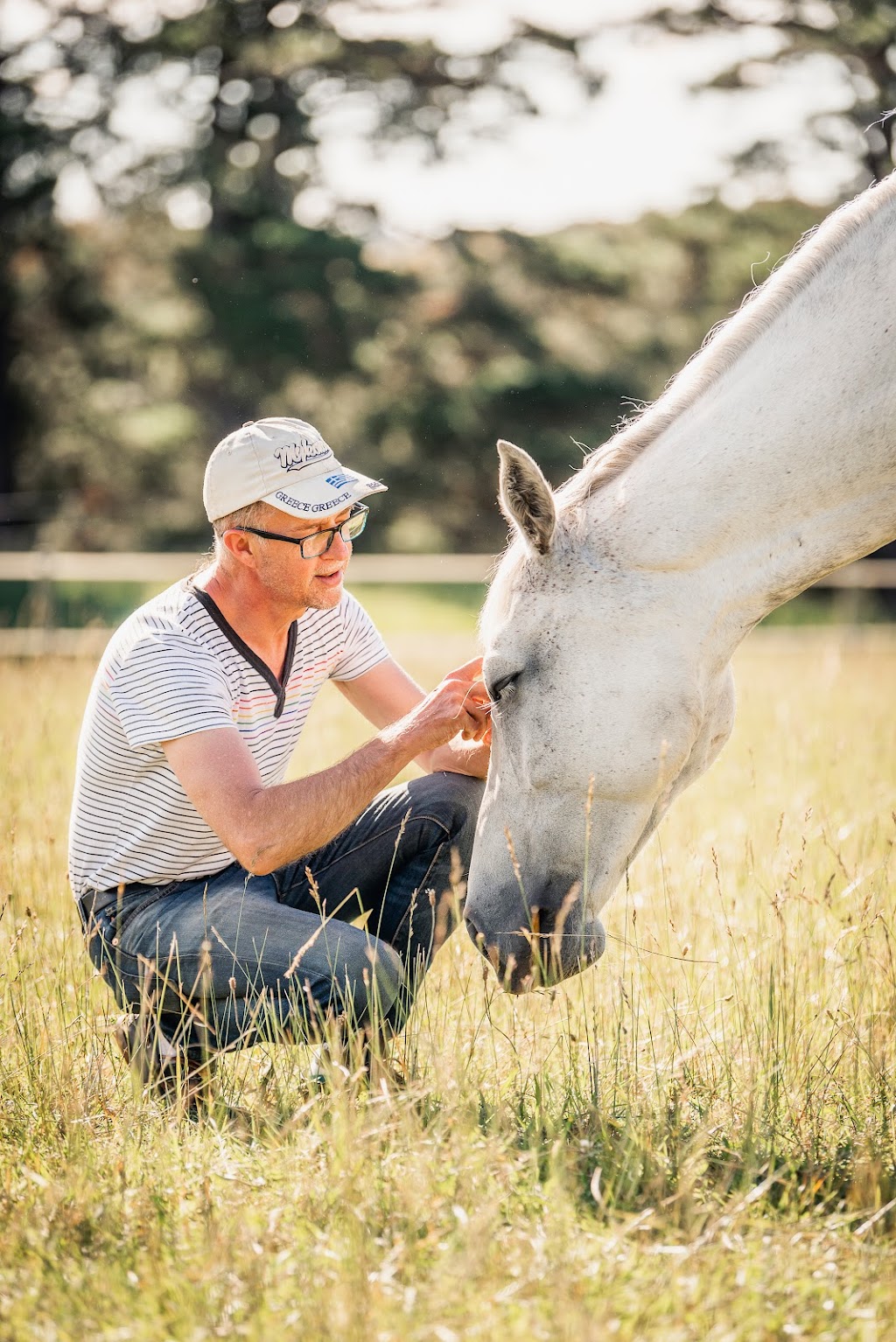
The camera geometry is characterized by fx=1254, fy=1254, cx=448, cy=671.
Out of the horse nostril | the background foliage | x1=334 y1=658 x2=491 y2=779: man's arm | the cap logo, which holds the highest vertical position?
the background foliage

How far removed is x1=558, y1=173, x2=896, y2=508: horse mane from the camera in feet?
8.68

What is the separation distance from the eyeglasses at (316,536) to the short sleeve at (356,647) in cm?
42

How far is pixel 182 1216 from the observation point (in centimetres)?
217

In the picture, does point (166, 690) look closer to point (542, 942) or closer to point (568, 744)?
point (568, 744)

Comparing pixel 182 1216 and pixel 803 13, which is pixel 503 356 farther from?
pixel 182 1216

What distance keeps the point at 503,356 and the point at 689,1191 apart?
1955 cm

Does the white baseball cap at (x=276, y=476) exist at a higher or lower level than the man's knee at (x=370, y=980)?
higher

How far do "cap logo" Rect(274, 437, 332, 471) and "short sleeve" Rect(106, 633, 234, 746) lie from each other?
470mm

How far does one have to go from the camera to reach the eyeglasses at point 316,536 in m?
2.90

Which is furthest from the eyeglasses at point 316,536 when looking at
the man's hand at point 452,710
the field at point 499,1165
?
the field at point 499,1165

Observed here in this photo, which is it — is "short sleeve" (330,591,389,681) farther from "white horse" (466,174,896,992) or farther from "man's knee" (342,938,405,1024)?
"man's knee" (342,938,405,1024)

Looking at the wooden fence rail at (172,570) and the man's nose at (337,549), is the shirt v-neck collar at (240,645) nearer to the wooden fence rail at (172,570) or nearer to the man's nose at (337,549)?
the man's nose at (337,549)

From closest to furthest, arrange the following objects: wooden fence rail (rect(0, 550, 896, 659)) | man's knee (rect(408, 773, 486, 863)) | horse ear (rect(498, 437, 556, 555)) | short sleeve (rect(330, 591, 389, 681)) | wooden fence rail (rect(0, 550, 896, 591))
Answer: horse ear (rect(498, 437, 556, 555))
man's knee (rect(408, 773, 486, 863))
short sleeve (rect(330, 591, 389, 681))
wooden fence rail (rect(0, 550, 896, 659))
wooden fence rail (rect(0, 550, 896, 591))

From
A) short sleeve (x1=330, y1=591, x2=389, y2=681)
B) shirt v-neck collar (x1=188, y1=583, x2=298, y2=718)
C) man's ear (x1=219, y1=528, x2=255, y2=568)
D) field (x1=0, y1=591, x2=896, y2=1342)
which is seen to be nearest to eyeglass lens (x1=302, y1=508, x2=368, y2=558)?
man's ear (x1=219, y1=528, x2=255, y2=568)
